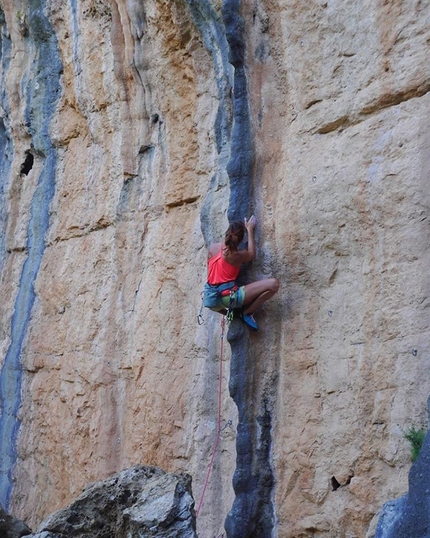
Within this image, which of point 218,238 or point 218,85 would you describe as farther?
point 218,85

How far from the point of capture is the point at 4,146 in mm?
10547

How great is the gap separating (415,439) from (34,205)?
19.4 ft

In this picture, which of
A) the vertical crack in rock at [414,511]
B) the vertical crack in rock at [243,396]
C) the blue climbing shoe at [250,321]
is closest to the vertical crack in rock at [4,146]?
the vertical crack in rock at [243,396]

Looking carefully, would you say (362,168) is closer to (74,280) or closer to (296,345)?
(296,345)

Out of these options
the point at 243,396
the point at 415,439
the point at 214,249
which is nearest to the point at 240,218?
the point at 214,249

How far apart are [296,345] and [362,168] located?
1318 millimetres

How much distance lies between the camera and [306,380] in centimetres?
576

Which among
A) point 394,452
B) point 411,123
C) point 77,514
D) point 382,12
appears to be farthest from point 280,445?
point 382,12

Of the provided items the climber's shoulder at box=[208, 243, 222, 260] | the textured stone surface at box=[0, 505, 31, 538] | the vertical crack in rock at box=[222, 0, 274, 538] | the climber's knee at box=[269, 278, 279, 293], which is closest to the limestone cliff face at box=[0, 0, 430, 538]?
the vertical crack in rock at box=[222, 0, 274, 538]

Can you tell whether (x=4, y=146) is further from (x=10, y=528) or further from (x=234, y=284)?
(x=10, y=528)

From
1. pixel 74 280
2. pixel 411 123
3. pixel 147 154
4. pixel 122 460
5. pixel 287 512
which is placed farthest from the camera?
pixel 74 280

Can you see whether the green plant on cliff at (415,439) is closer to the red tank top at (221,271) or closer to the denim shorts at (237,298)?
the denim shorts at (237,298)

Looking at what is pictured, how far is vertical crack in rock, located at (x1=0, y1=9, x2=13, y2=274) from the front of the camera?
10.1 m

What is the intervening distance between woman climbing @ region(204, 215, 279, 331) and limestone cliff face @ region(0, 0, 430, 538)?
15 centimetres
